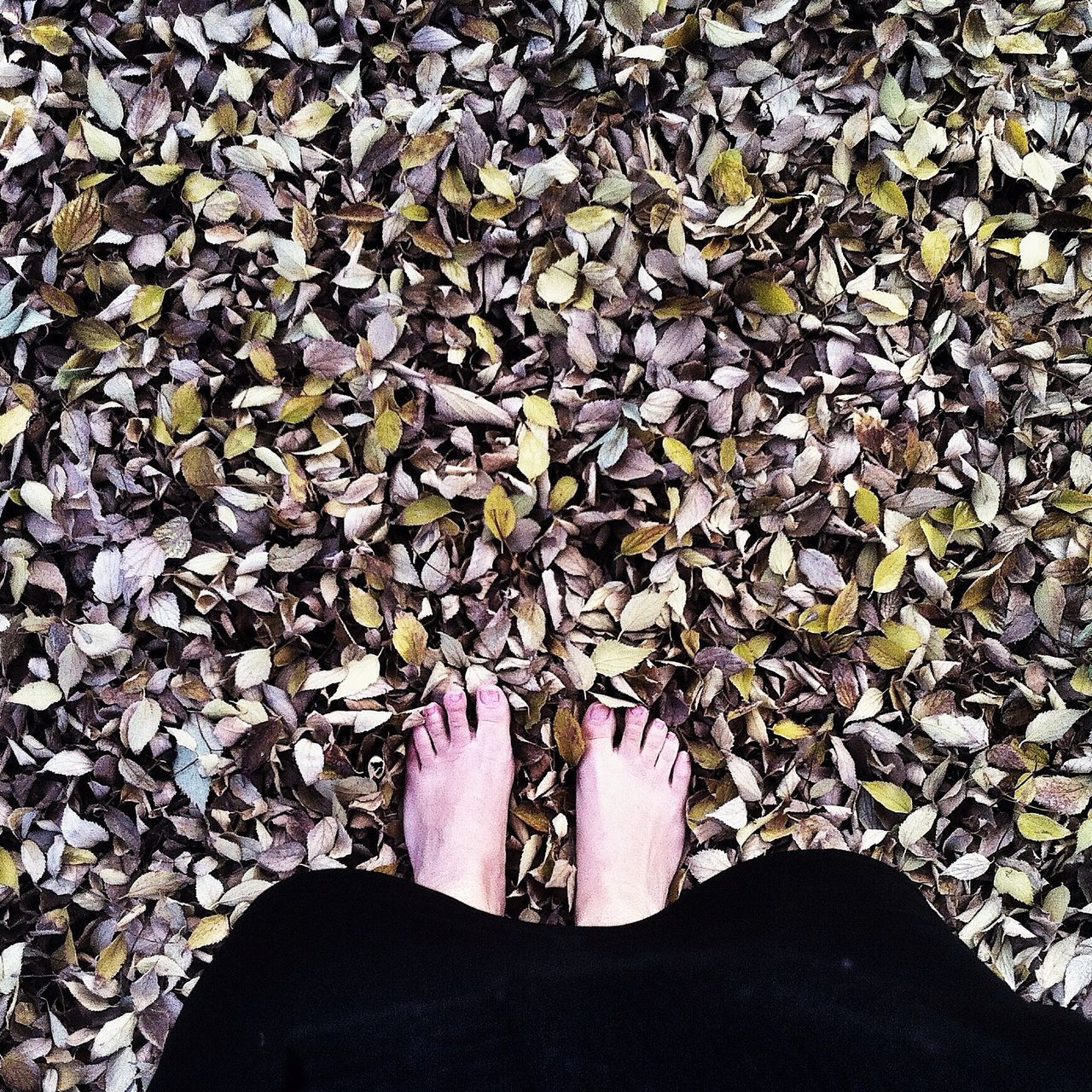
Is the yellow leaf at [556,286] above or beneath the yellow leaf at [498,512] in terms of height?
above

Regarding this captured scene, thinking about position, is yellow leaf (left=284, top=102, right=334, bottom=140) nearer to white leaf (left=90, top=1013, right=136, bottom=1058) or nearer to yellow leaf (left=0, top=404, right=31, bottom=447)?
yellow leaf (left=0, top=404, right=31, bottom=447)

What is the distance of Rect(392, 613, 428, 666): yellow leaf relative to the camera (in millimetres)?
1116

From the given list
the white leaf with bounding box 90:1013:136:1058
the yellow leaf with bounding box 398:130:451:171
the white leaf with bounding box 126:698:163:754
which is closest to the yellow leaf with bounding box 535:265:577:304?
the yellow leaf with bounding box 398:130:451:171

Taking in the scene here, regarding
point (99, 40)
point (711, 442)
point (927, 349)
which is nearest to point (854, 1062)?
point (711, 442)

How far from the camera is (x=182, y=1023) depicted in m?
0.79

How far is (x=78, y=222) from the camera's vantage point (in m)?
1.10

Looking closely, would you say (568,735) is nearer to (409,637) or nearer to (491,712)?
(491,712)

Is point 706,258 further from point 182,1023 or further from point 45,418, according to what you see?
point 182,1023

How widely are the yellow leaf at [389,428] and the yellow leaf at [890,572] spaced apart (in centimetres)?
65

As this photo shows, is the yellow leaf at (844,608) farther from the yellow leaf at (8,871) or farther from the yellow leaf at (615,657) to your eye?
the yellow leaf at (8,871)

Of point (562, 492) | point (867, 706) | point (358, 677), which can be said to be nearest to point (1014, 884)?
point (867, 706)

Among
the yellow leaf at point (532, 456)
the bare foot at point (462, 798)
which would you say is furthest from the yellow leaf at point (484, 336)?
the bare foot at point (462, 798)

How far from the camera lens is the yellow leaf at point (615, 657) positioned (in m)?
1.12

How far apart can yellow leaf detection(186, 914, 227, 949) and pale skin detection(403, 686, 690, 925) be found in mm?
256
